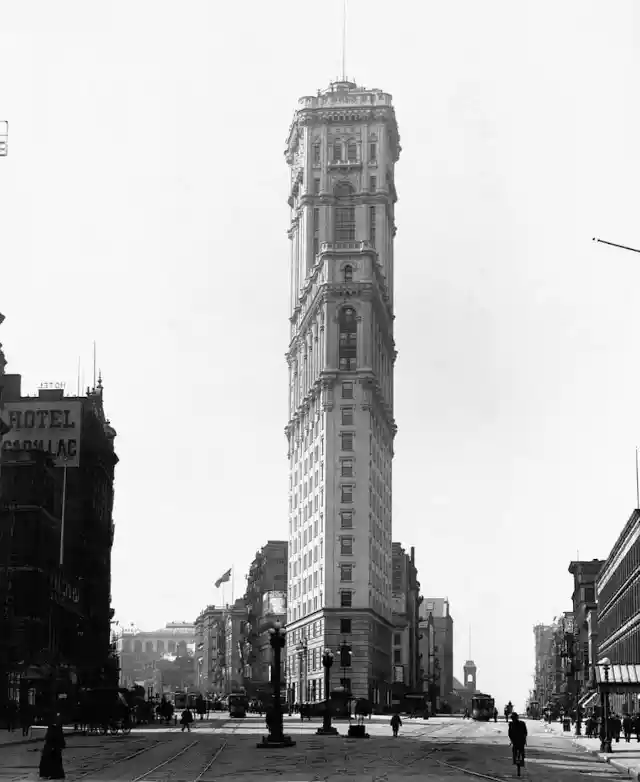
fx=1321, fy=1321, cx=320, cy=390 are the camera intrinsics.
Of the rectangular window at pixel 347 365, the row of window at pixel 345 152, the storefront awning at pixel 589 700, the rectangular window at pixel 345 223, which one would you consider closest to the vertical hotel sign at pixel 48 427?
the rectangular window at pixel 347 365

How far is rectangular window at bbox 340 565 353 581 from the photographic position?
16612cm

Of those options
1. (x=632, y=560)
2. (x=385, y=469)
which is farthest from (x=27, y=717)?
(x=385, y=469)

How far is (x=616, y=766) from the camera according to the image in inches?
1991

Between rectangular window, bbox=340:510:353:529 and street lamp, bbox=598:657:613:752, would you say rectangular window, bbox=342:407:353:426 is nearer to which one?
rectangular window, bbox=340:510:353:529

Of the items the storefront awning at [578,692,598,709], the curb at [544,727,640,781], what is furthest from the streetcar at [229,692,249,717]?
the curb at [544,727,640,781]

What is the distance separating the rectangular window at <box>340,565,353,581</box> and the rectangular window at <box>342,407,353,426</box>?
60.6 ft

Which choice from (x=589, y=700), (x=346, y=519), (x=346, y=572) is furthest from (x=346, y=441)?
(x=589, y=700)

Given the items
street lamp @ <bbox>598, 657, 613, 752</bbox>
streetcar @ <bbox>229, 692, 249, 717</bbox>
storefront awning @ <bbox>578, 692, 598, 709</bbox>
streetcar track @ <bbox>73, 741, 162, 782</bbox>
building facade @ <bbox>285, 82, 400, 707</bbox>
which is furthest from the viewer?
building facade @ <bbox>285, 82, 400, 707</bbox>

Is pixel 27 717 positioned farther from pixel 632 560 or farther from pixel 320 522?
pixel 320 522

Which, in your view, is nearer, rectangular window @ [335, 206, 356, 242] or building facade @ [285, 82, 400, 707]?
building facade @ [285, 82, 400, 707]

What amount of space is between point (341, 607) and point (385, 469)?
3110cm

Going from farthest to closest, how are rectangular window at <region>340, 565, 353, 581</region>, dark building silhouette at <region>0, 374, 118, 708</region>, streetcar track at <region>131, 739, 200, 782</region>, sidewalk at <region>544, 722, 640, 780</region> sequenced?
rectangular window at <region>340, 565, 353, 581</region>, dark building silhouette at <region>0, 374, 118, 708</region>, sidewalk at <region>544, 722, 640, 780</region>, streetcar track at <region>131, 739, 200, 782</region>

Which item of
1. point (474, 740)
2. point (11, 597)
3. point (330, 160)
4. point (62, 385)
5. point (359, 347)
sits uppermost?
point (330, 160)

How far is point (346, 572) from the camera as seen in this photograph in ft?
545
